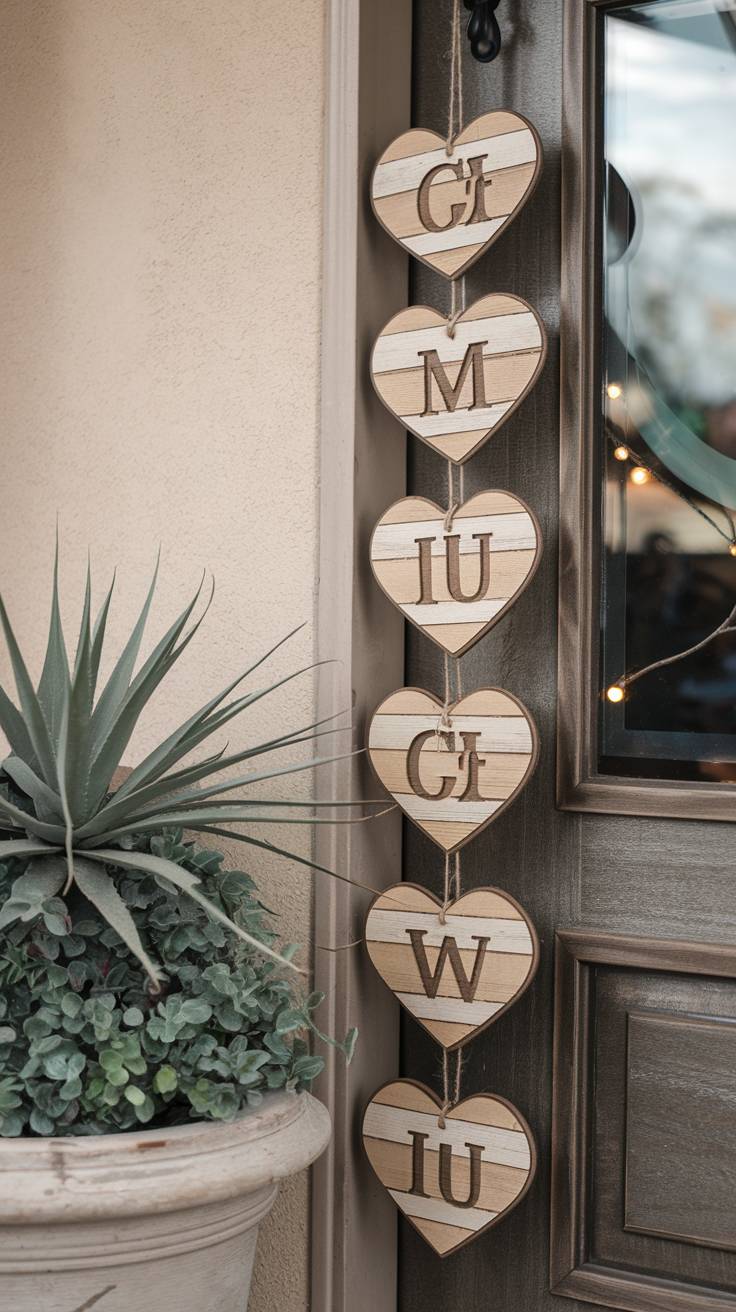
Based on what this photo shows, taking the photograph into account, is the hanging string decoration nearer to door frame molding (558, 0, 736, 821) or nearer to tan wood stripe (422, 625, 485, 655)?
tan wood stripe (422, 625, 485, 655)

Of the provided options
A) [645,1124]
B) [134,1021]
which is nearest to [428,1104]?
[645,1124]

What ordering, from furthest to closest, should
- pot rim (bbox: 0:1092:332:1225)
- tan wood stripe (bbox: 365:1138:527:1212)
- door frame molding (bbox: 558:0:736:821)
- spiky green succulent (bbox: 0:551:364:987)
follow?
1. door frame molding (bbox: 558:0:736:821)
2. tan wood stripe (bbox: 365:1138:527:1212)
3. spiky green succulent (bbox: 0:551:364:987)
4. pot rim (bbox: 0:1092:332:1225)

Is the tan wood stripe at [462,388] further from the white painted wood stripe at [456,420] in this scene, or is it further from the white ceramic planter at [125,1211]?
the white ceramic planter at [125,1211]

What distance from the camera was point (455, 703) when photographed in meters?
1.47

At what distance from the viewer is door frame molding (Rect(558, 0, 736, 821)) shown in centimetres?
151

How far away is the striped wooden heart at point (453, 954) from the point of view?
1415mm

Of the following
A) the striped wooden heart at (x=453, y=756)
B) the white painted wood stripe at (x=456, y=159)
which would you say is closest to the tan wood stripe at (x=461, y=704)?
the striped wooden heart at (x=453, y=756)

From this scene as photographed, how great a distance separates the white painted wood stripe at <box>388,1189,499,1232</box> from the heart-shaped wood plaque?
1118 millimetres

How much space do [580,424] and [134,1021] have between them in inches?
34.4

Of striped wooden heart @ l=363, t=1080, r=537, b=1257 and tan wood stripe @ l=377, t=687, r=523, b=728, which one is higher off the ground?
tan wood stripe @ l=377, t=687, r=523, b=728

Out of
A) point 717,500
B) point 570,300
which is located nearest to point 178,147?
point 570,300

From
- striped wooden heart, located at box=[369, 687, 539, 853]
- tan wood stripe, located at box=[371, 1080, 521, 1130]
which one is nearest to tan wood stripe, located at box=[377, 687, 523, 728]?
striped wooden heart, located at box=[369, 687, 539, 853]

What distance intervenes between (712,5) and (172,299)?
0.79 meters

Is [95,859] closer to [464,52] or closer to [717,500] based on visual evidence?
[717,500]
